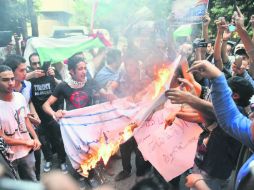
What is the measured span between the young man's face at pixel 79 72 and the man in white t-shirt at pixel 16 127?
3.30ft

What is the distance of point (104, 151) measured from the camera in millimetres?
4250

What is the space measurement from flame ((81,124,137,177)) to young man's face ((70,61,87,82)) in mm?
916

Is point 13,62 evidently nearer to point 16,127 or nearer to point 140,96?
point 16,127

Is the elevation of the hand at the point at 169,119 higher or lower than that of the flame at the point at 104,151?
higher

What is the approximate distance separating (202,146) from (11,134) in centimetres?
202

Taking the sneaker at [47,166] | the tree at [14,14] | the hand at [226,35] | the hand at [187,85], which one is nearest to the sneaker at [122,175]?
the sneaker at [47,166]

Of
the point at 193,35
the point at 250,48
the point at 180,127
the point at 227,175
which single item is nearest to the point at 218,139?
the point at 227,175

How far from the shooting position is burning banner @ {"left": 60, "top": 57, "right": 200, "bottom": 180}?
373 centimetres

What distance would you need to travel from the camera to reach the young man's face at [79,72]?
477 centimetres

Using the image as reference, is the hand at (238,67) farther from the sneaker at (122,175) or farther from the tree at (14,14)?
the tree at (14,14)

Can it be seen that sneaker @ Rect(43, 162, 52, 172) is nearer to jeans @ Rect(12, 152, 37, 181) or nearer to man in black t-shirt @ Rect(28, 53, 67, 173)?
man in black t-shirt @ Rect(28, 53, 67, 173)

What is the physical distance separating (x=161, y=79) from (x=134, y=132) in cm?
88

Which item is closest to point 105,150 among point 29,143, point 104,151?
point 104,151

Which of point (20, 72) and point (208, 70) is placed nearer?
point (208, 70)
